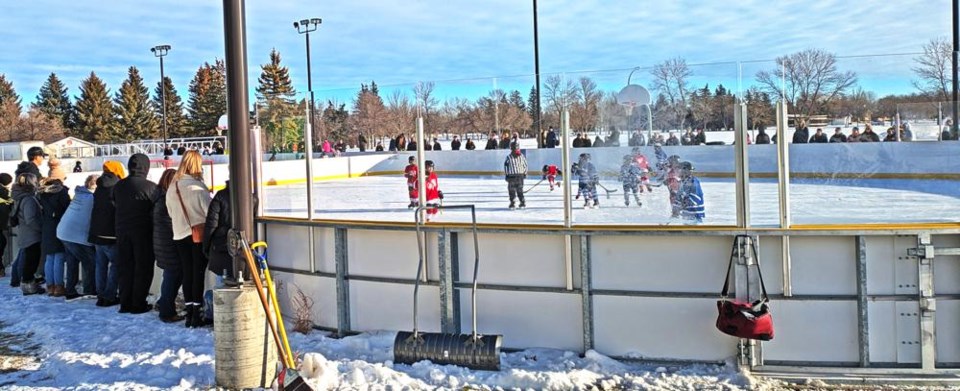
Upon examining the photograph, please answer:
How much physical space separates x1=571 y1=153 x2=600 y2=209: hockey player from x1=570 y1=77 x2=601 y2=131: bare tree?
0.25 meters

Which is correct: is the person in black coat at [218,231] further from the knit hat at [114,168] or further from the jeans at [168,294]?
the knit hat at [114,168]

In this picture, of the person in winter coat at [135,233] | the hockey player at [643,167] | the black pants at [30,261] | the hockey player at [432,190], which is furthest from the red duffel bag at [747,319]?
the black pants at [30,261]

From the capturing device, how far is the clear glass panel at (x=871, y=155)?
563cm

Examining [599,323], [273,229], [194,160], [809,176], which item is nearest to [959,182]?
[809,176]

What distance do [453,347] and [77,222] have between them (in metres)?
4.87

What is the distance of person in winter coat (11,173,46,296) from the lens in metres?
9.00

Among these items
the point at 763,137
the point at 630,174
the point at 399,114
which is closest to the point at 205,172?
the point at 399,114

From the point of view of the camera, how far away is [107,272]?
830 centimetres

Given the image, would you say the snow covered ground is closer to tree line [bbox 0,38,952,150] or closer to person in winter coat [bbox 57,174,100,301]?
person in winter coat [bbox 57,174,100,301]

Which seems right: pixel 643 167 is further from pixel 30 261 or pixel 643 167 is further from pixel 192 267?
pixel 30 261

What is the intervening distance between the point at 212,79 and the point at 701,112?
8121cm

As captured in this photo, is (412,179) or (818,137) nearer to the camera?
(818,137)

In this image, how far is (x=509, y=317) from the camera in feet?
20.2

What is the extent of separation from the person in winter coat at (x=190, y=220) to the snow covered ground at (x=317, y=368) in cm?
28
